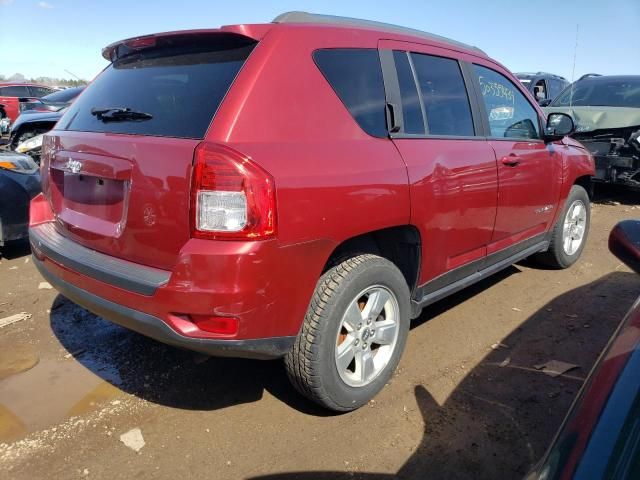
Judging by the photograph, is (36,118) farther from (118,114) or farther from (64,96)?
(118,114)

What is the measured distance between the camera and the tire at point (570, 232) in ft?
15.4

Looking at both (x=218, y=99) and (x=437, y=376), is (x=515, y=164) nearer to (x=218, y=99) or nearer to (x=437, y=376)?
(x=437, y=376)

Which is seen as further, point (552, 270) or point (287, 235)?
point (552, 270)

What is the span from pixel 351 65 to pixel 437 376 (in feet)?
6.09

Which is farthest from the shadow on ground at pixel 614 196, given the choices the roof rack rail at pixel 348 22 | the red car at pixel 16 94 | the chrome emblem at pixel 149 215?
the red car at pixel 16 94

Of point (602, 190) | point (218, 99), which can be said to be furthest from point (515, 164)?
point (602, 190)

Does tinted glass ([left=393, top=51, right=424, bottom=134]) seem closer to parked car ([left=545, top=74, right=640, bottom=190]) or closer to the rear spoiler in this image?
the rear spoiler

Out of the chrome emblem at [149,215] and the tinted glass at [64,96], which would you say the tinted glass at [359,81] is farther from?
the tinted glass at [64,96]

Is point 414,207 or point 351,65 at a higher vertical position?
point 351,65

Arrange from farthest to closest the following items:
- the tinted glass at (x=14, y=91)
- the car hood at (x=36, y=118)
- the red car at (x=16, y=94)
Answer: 1. the tinted glass at (x=14, y=91)
2. the red car at (x=16, y=94)
3. the car hood at (x=36, y=118)

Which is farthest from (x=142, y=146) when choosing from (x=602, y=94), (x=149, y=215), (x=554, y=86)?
(x=554, y=86)

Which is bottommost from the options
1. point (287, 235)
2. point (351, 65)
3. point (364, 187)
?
point (287, 235)

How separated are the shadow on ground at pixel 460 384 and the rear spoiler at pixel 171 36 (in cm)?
186

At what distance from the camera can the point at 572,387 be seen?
2992 millimetres
